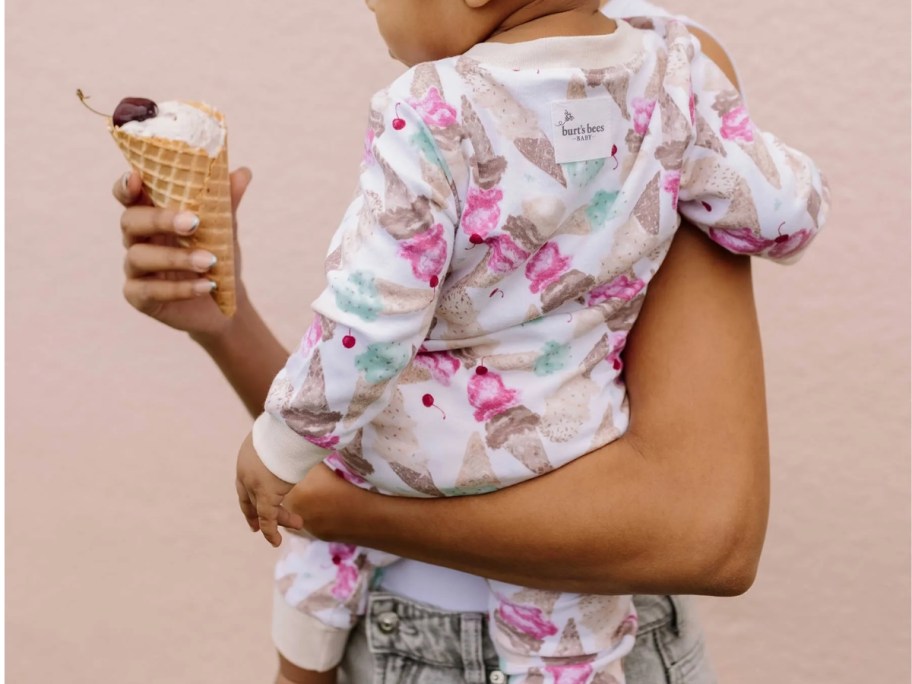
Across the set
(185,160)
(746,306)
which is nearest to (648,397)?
(746,306)

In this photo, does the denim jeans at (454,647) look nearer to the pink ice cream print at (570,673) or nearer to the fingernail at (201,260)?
the pink ice cream print at (570,673)

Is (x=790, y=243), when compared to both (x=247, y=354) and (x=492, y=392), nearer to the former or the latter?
(x=492, y=392)

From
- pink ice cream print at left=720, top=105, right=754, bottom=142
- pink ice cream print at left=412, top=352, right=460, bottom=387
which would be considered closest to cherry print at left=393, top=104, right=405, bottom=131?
pink ice cream print at left=412, top=352, right=460, bottom=387

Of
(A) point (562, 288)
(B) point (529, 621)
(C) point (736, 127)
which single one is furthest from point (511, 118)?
(B) point (529, 621)

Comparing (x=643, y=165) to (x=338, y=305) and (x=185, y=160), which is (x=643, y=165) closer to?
(x=338, y=305)

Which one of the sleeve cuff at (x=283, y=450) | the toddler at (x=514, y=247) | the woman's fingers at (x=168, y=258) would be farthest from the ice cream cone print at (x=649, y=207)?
the woman's fingers at (x=168, y=258)

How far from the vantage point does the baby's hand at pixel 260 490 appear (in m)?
1.08

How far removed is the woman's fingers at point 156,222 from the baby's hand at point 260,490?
0.79 ft

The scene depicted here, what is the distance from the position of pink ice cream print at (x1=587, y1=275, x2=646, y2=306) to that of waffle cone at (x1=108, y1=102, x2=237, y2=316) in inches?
15.6

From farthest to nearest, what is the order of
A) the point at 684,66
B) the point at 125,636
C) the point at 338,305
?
the point at 125,636 → the point at 684,66 → the point at 338,305

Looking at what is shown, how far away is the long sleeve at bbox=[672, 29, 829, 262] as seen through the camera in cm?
114

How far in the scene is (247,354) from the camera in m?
1.44

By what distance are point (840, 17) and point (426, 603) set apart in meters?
1.34

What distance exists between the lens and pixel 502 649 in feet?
3.97
